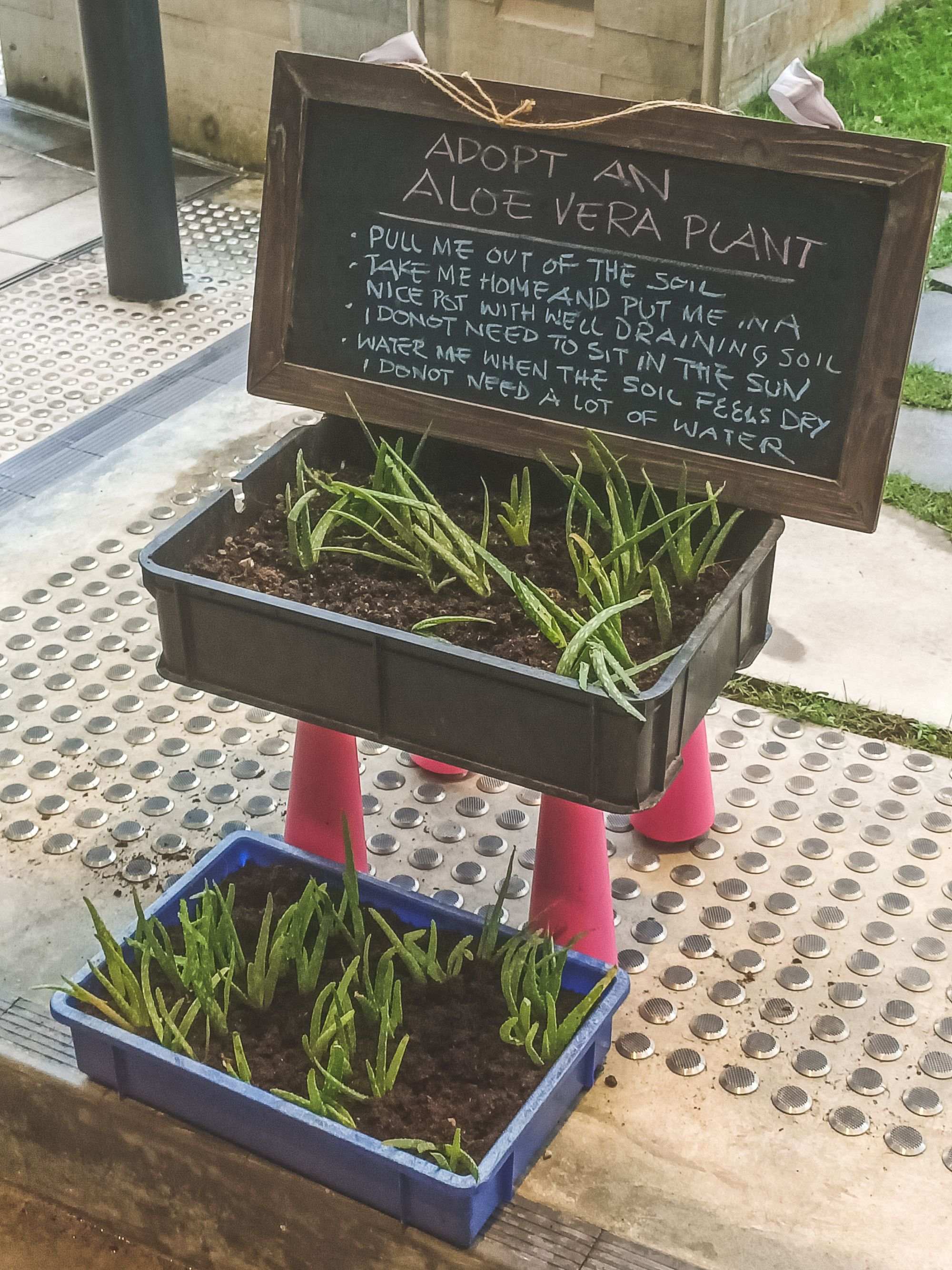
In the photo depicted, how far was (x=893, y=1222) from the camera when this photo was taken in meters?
2.25

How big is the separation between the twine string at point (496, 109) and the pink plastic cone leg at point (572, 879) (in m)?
1.10

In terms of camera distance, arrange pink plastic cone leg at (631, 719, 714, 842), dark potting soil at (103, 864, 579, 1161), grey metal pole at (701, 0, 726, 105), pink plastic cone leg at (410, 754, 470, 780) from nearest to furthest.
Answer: dark potting soil at (103, 864, 579, 1161) < pink plastic cone leg at (631, 719, 714, 842) < pink plastic cone leg at (410, 754, 470, 780) < grey metal pole at (701, 0, 726, 105)

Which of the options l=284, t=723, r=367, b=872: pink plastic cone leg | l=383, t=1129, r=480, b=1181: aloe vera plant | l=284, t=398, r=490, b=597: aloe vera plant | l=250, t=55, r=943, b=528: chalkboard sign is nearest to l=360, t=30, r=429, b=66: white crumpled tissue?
l=250, t=55, r=943, b=528: chalkboard sign

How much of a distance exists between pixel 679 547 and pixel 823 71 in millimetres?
6463

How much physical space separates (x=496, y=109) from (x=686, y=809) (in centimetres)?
143

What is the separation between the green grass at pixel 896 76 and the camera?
7.58 metres

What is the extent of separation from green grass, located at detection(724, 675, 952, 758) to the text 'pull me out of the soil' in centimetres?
122

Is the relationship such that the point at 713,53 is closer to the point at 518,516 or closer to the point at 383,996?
the point at 518,516

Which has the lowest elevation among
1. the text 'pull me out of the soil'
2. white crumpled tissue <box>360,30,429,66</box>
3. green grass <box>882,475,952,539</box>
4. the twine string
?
green grass <box>882,475,952,539</box>

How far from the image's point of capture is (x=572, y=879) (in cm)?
252

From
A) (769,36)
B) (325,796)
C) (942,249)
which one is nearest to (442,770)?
(325,796)

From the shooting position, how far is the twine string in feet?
7.27

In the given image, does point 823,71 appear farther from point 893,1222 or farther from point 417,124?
point 893,1222

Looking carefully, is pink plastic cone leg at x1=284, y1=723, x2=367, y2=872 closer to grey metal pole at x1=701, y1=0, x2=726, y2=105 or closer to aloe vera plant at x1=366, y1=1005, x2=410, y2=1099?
aloe vera plant at x1=366, y1=1005, x2=410, y2=1099
